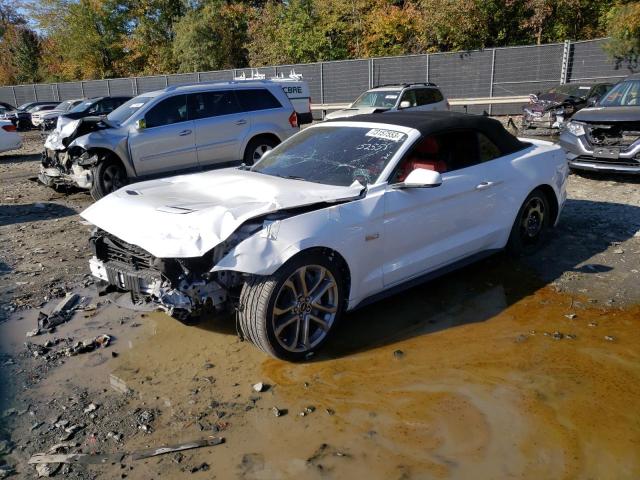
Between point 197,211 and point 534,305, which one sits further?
point 534,305

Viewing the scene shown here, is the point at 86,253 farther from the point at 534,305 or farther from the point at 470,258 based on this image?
the point at 534,305

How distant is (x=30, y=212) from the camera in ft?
28.5

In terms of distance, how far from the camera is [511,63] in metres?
21.1

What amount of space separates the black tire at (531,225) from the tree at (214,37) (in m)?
32.4

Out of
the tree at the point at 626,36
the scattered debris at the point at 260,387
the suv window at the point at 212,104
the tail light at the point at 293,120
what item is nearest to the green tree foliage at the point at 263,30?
the tree at the point at 626,36

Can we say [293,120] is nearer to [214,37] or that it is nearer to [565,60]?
[565,60]

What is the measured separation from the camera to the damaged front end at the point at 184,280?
3.61 meters

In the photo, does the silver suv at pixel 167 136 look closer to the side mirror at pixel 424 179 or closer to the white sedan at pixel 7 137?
the white sedan at pixel 7 137

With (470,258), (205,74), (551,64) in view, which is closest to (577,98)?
(551,64)

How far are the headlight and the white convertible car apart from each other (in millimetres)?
4530

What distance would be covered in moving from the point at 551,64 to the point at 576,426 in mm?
20304

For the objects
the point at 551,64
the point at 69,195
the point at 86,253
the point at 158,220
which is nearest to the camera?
the point at 158,220

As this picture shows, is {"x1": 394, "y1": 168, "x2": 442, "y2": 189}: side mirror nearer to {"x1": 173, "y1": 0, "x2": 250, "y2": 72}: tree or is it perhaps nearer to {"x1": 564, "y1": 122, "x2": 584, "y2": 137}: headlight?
{"x1": 564, "y1": 122, "x2": 584, "y2": 137}: headlight

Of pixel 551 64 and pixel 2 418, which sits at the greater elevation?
pixel 551 64
